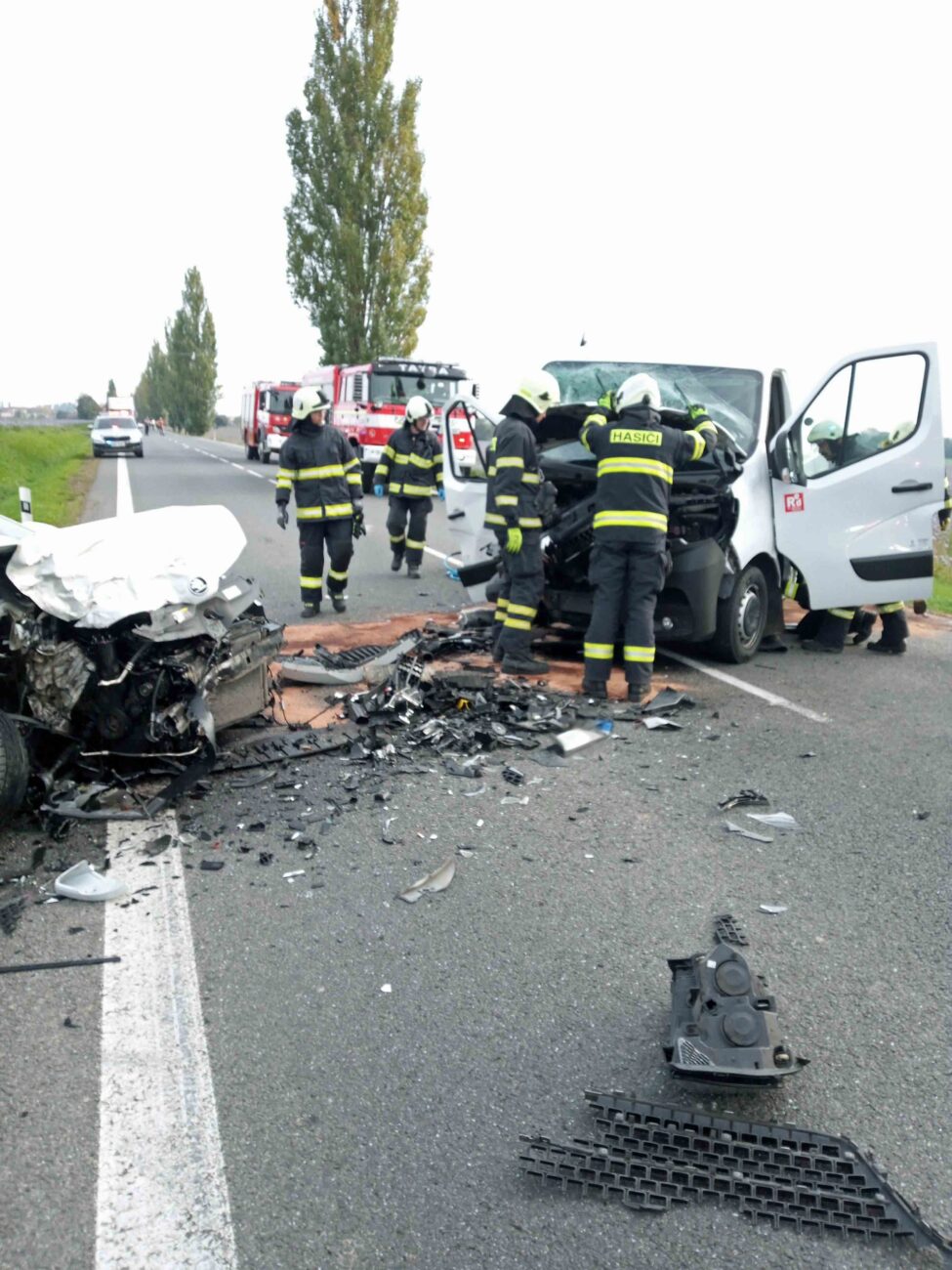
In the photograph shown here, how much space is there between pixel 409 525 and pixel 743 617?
16.9 feet

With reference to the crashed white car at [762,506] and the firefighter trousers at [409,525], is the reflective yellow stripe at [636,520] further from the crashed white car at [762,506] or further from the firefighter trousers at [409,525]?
the firefighter trousers at [409,525]

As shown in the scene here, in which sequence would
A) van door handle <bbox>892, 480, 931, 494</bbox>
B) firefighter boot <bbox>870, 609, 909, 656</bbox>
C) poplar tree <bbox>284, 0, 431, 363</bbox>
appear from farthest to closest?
poplar tree <bbox>284, 0, 431, 363</bbox>, firefighter boot <bbox>870, 609, 909, 656</bbox>, van door handle <bbox>892, 480, 931, 494</bbox>

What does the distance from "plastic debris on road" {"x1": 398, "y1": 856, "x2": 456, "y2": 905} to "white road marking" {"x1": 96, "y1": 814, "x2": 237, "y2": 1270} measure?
78 centimetres

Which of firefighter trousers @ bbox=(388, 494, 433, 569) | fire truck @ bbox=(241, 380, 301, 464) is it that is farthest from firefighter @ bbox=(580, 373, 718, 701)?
fire truck @ bbox=(241, 380, 301, 464)

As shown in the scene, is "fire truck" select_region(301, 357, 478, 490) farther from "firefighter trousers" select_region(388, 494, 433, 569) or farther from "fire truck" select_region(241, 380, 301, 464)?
"firefighter trousers" select_region(388, 494, 433, 569)

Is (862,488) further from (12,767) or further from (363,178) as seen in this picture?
(363,178)

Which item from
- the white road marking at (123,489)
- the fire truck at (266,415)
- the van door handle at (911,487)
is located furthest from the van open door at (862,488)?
the fire truck at (266,415)

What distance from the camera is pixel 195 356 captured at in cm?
9612

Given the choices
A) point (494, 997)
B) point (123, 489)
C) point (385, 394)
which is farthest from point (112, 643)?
point (123, 489)

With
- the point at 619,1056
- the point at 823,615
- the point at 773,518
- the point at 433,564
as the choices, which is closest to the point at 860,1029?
the point at 619,1056

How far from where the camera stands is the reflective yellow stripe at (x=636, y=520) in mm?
6695

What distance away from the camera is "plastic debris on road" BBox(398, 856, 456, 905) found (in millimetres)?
3936

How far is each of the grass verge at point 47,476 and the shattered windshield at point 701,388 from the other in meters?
10.2

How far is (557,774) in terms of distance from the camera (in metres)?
5.39
